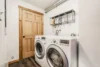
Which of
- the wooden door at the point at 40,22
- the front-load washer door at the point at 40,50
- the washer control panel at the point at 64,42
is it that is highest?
the wooden door at the point at 40,22

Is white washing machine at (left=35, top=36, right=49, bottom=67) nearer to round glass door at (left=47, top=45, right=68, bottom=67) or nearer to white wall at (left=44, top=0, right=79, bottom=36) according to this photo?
round glass door at (left=47, top=45, right=68, bottom=67)

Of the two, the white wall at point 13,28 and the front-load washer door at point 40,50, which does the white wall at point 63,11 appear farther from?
the white wall at point 13,28

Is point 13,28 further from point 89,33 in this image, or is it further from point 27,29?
point 89,33

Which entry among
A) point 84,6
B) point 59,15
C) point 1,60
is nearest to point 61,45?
point 84,6

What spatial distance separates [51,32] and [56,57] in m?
1.60

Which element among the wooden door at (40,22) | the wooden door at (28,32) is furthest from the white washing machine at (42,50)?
the wooden door at (40,22)

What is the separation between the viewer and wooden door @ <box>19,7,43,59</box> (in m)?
2.33

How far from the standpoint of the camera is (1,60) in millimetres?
878

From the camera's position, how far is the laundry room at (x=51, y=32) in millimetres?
711

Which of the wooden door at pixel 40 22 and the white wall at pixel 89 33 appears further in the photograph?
the wooden door at pixel 40 22

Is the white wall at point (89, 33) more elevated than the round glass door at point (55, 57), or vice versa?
the white wall at point (89, 33)

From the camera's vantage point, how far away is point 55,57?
1284 millimetres

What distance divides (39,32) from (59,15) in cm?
121

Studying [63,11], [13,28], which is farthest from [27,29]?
[63,11]
